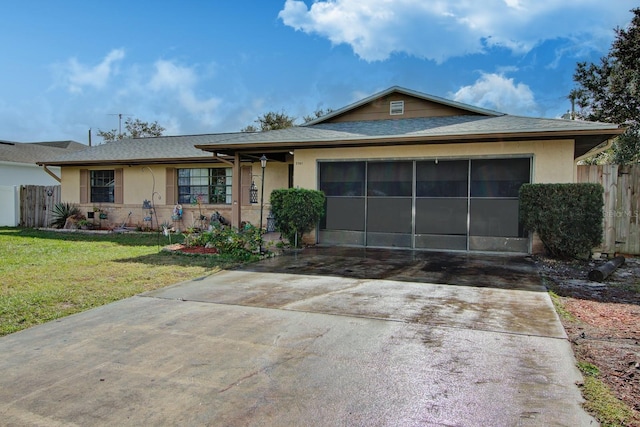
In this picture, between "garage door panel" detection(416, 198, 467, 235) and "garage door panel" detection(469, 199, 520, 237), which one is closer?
"garage door panel" detection(469, 199, 520, 237)

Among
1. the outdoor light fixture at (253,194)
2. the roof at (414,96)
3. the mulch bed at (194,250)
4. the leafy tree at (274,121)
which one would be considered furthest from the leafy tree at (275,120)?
the mulch bed at (194,250)

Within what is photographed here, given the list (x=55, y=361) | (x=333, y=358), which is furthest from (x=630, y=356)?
Answer: (x=55, y=361)

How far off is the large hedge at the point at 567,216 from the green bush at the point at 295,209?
16.7ft

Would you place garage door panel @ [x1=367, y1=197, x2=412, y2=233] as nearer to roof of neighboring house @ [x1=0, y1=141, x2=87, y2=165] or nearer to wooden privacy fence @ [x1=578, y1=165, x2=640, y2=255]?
wooden privacy fence @ [x1=578, y1=165, x2=640, y2=255]

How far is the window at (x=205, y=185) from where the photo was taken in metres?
15.3

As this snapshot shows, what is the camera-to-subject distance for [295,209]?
10.8 m

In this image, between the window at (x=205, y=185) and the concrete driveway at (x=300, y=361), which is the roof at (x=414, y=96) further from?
the concrete driveway at (x=300, y=361)

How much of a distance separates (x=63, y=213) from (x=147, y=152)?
421cm

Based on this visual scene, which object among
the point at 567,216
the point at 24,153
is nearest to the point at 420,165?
the point at 567,216

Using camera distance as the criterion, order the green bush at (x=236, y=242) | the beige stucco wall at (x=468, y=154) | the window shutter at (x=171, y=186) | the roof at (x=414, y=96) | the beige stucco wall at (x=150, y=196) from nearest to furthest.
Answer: the green bush at (x=236, y=242) → the beige stucco wall at (x=468, y=154) → the roof at (x=414, y=96) → the beige stucco wall at (x=150, y=196) → the window shutter at (x=171, y=186)

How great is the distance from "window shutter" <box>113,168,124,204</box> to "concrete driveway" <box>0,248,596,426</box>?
39.6ft

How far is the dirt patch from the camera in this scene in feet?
10.6

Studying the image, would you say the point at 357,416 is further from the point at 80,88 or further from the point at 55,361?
the point at 80,88

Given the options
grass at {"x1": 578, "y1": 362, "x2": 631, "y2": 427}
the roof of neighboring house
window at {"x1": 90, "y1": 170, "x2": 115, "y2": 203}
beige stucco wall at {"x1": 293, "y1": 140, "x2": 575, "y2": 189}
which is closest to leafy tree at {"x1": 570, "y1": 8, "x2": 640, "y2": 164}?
beige stucco wall at {"x1": 293, "y1": 140, "x2": 575, "y2": 189}
